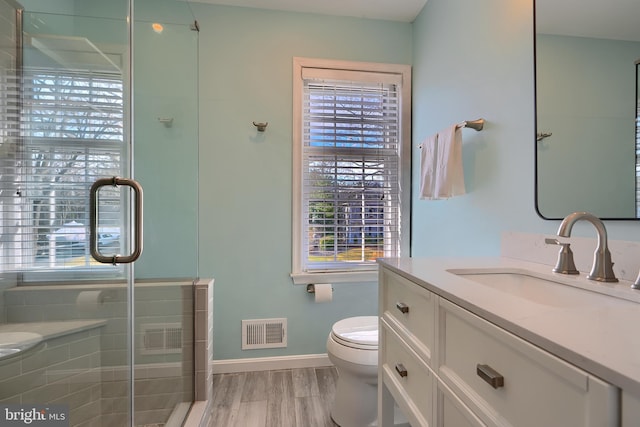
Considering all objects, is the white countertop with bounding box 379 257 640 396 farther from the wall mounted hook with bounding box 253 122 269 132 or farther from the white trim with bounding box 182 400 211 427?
the wall mounted hook with bounding box 253 122 269 132

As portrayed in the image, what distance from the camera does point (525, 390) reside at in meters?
0.52

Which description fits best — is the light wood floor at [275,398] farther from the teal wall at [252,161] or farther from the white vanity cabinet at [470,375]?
the white vanity cabinet at [470,375]

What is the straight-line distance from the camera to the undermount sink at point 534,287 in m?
0.83

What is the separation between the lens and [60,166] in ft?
5.26

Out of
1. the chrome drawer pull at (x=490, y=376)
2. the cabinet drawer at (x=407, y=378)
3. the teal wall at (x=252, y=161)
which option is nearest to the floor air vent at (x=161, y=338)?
the teal wall at (x=252, y=161)

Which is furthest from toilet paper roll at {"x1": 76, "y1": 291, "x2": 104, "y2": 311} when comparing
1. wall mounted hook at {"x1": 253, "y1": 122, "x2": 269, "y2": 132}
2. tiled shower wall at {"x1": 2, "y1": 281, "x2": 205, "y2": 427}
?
wall mounted hook at {"x1": 253, "y1": 122, "x2": 269, "y2": 132}

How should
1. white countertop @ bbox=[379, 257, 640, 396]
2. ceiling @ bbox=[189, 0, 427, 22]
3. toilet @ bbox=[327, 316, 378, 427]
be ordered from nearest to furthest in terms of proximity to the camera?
white countertop @ bbox=[379, 257, 640, 396] < toilet @ bbox=[327, 316, 378, 427] < ceiling @ bbox=[189, 0, 427, 22]

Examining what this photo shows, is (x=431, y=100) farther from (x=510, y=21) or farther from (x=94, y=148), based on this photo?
(x=94, y=148)

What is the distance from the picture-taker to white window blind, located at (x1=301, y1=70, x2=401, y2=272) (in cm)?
215

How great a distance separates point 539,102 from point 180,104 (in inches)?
73.0

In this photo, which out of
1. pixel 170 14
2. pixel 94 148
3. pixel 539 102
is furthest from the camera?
pixel 170 14

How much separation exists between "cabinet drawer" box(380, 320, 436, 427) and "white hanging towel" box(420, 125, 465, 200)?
762mm

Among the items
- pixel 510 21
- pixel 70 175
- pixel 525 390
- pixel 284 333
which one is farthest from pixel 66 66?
pixel 525 390

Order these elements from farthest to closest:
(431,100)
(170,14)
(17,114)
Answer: (431,100) → (170,14) → (17,114)
